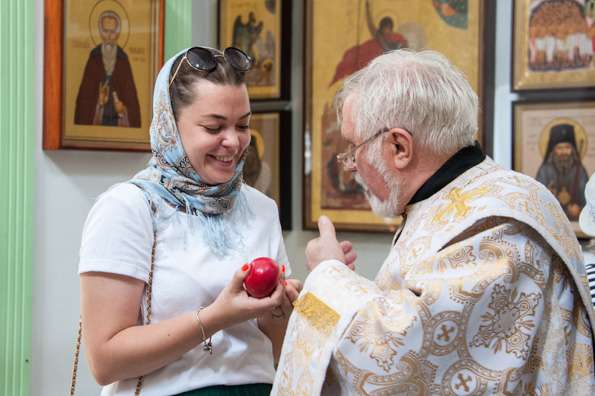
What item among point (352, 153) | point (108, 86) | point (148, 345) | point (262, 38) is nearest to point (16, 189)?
point (108, 86)

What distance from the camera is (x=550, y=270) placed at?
164 centimetres

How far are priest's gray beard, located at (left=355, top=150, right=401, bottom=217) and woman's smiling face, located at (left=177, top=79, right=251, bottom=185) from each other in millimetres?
342

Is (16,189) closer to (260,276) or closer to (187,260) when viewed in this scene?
(187,260)

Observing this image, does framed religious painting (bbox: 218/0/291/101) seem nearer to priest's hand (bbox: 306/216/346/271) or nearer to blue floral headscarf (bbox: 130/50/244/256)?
blue floral headscarf (bbox: 130/50/244/256)

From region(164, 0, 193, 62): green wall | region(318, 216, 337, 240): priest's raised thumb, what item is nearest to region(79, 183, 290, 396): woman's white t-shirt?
region(318, 216, 337, 240): priest's raised thumb

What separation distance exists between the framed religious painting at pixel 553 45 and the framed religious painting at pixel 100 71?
1.45m

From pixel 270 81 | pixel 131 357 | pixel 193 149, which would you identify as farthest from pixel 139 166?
pixel 131 357

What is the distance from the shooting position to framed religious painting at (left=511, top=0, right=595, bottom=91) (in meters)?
3.20

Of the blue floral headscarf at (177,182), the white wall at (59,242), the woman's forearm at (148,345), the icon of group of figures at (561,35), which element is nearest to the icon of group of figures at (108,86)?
the white wall at (59,242)

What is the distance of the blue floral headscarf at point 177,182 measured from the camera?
203cm

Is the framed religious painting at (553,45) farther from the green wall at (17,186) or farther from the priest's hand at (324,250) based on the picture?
the green wall at (17,186)

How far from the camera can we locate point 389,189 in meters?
1.85

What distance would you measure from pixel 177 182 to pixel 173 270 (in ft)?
0.75

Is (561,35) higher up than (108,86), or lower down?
higher up
